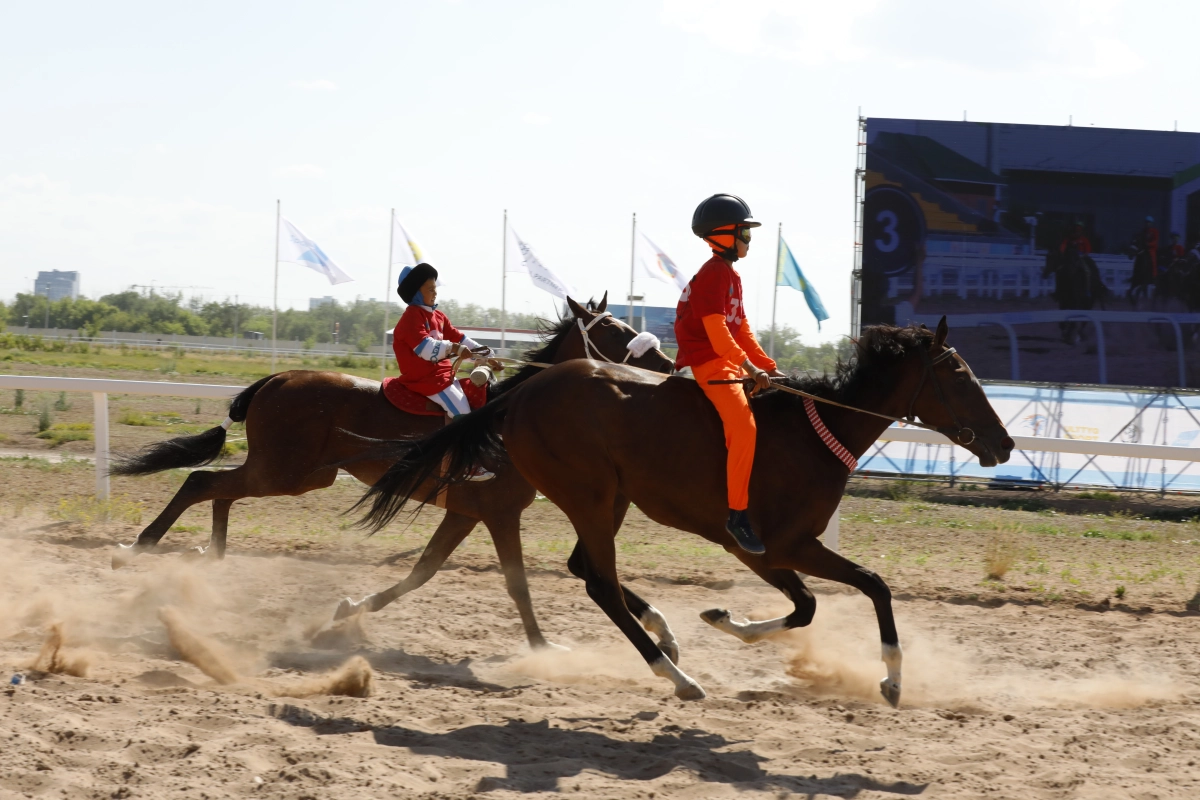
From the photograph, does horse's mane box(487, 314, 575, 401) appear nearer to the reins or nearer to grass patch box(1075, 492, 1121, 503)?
the reins

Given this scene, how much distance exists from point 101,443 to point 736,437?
7126mm

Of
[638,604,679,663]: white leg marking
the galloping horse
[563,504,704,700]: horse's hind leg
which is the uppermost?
the galloping horse

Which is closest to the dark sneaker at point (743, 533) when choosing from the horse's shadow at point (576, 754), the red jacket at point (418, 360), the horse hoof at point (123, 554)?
the horse's shadow at point (576, 754)

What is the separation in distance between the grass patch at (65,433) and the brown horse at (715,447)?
11952mm

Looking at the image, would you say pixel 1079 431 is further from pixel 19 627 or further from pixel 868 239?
pixel 19 627

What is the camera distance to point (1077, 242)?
689 inches

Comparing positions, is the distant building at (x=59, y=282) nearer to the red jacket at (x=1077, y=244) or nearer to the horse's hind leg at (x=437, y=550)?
the red jacket at (x=1077, y=244)

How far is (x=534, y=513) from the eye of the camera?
1152cm

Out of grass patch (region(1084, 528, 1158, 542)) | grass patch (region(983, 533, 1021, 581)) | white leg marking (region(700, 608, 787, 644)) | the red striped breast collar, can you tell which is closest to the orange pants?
the red striped breast collar

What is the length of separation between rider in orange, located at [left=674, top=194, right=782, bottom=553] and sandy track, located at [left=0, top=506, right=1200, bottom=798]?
1091 millimetres

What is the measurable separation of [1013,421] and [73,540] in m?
13.6

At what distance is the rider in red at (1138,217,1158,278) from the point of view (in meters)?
17.2

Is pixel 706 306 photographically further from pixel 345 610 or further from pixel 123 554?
pixel 123 554

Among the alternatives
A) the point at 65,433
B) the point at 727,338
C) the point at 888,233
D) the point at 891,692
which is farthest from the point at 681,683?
the point at 65,433
